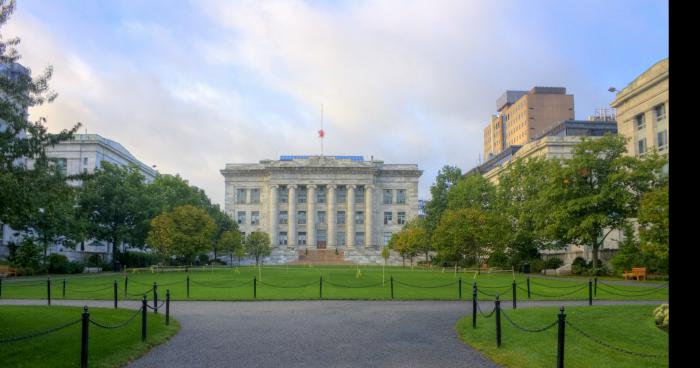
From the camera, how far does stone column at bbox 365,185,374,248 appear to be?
11494 centimetres

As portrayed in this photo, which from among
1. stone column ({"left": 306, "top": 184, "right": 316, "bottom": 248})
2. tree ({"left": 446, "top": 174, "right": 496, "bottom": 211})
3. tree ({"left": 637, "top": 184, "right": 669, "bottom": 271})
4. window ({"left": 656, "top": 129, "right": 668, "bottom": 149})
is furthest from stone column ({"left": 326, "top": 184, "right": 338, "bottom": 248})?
tree ({"left": 637, "top": 184, "right": 669, "bottom": 271})

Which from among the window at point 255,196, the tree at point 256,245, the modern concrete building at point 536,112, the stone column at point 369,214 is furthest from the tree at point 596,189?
the modern concrete building at point 536,112

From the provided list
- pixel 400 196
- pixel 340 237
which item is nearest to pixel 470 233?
pixel 340 237

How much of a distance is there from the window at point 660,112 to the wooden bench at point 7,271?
2420 inches

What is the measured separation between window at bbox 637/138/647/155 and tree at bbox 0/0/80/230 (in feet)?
196

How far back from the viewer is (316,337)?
50.9 ft

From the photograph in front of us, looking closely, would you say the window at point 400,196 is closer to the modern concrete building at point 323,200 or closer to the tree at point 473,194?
the modern concrete building at point 323,200

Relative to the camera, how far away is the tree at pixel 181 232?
54.9 m

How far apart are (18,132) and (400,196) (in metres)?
107

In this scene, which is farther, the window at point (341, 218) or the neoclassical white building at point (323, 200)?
the window at point (341, 218)

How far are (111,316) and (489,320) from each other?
12.3 m

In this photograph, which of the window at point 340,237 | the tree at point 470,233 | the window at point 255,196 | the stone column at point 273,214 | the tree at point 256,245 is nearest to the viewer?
the tree at point 470,233

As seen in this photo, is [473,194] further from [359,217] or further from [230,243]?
[359,217]
